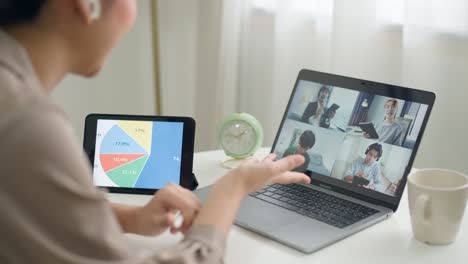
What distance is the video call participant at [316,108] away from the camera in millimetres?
1363

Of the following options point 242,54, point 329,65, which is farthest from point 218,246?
point 242,54

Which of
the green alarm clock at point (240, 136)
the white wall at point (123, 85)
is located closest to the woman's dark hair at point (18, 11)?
the green alarm clock at point (240, 136)

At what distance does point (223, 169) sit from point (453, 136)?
2.21ft

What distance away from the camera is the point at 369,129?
128cm

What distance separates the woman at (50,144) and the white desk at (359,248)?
0.21m

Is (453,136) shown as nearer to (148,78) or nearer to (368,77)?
(368,77)

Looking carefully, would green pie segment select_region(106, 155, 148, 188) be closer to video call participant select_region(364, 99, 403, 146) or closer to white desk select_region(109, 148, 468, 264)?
white desk select_region(109, 148, 468, 264)

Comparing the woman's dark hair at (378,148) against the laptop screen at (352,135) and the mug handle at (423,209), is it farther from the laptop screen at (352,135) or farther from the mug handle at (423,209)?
the mug handle at (423,209)

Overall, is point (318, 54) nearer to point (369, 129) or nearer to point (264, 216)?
point (369, 129)

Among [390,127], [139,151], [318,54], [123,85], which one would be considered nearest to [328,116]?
[390,127]

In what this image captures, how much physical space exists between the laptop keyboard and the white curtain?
2.13 ft

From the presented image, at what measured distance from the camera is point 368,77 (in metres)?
1.94

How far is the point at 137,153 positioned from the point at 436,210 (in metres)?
0.58

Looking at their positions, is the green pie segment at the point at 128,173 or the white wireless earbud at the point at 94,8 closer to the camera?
the white wireless earbud at the point at 94,8
